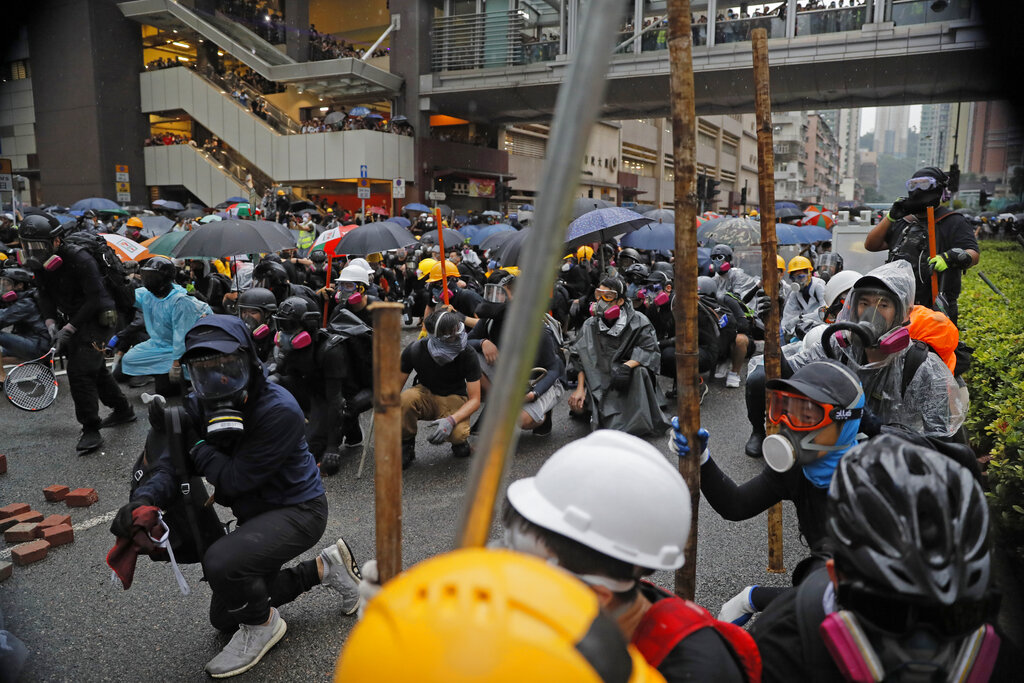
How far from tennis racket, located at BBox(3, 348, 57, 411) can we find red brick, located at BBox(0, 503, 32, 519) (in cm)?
306

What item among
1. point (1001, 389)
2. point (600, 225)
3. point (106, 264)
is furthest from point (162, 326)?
point (1001, 389)

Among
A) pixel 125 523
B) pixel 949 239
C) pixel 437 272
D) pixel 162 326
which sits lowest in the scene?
pixel 125 523

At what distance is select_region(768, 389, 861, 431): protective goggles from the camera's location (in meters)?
2.46

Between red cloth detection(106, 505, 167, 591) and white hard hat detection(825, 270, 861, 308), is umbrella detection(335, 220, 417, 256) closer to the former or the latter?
white hard hat detection(825, 270, 861, 308)

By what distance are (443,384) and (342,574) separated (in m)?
2.94

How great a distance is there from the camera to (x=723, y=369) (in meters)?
9.23

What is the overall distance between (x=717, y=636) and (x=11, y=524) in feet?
16.8

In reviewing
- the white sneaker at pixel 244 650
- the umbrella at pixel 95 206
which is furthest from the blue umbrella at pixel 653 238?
the umbrella at pixel 95 206

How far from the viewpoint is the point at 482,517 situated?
108 cm

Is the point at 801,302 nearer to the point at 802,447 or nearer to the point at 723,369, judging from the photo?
the point at 723,369

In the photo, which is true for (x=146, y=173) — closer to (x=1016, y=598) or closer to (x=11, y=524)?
(x=11, y=524)

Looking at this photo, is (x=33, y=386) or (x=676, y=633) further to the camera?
(x=33, y=386)

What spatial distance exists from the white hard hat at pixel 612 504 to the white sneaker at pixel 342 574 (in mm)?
2414

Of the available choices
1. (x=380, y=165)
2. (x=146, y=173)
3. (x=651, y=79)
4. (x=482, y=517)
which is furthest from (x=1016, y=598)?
(x=146, y=173)
